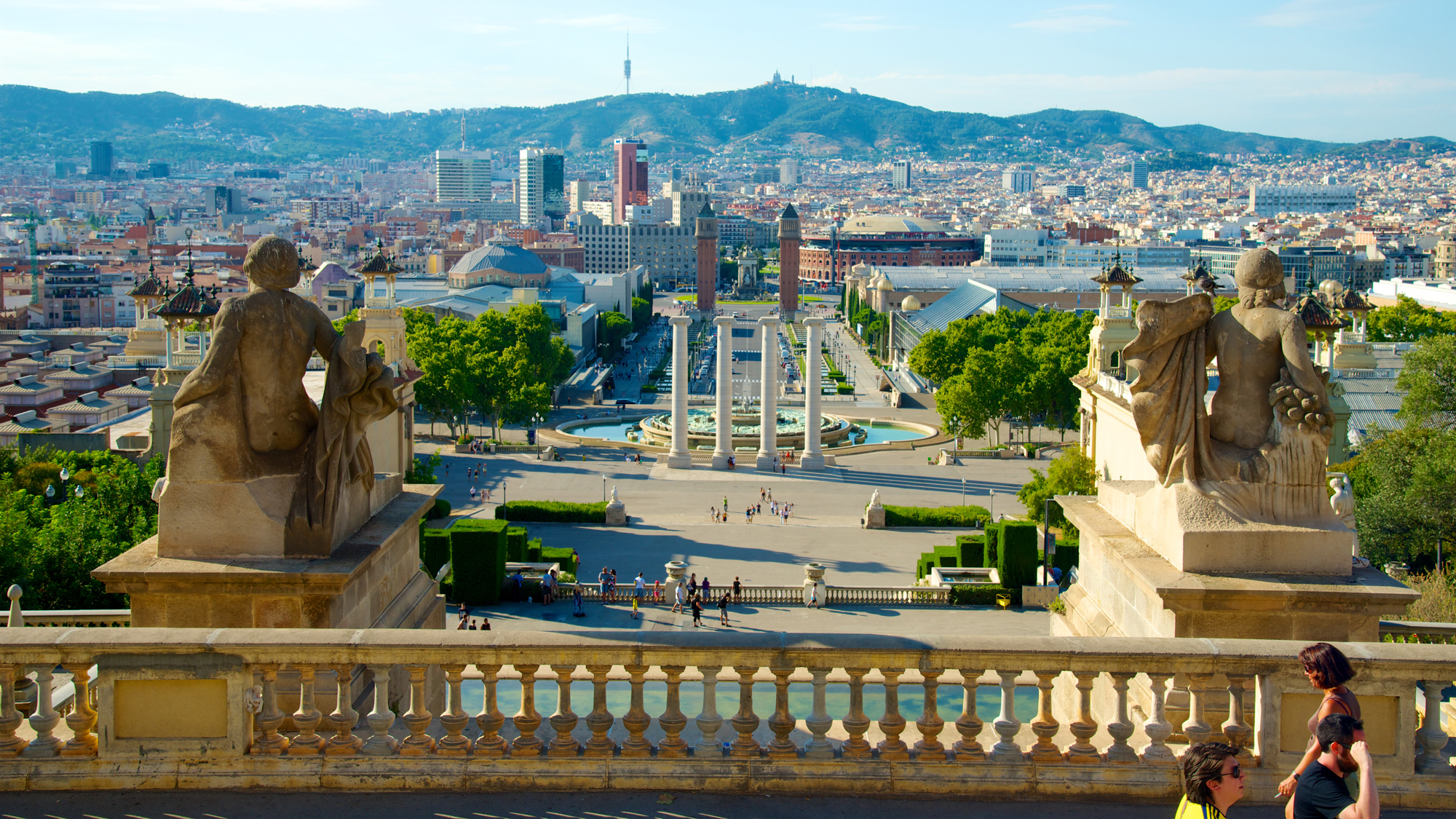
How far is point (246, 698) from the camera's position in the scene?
24.1 ft

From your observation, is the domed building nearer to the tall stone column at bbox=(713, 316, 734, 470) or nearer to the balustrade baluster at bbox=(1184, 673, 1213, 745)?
the tall stone column at bbox=(713, 316, 734, 470)

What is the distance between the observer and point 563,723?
7449 millimetres

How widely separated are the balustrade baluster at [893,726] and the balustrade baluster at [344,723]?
9.88ft

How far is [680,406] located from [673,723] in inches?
2290

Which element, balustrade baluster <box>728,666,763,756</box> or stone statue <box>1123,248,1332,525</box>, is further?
stone statue <box>1123,248,1332,525</box>

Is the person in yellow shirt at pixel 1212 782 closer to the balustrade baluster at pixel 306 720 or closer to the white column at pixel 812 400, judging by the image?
the balustrade baluster at pixel 306 720

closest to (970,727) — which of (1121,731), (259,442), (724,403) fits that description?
(1121,731)

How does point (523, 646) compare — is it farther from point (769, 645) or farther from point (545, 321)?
point (545, 321)

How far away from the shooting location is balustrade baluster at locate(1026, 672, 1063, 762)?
744 cm

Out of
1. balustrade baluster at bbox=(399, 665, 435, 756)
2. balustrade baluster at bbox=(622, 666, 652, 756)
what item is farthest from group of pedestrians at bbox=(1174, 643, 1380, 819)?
balustrade baluster at bbox=(399, 665, 435, 756)

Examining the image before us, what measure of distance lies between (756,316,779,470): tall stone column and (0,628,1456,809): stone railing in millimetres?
57140

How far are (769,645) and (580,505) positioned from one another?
42590 millimetres

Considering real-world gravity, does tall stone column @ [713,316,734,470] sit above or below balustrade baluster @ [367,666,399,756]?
below

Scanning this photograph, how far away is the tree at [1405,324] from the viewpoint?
87812 millimetres
